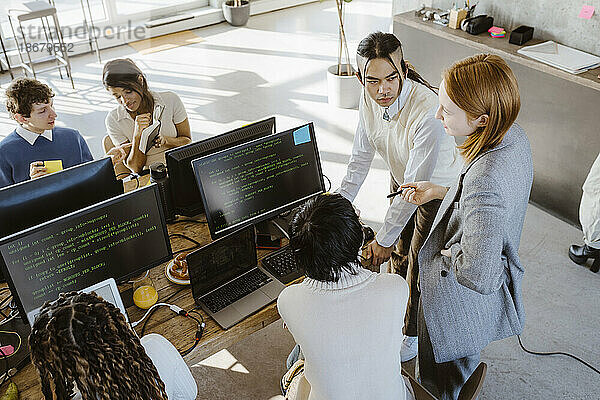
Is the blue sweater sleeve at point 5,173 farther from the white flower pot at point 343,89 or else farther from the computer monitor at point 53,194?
the white flower pot at point 343,89

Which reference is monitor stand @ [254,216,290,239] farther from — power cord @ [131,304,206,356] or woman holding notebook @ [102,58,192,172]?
woman holding notebook @ [102,58,192,172]

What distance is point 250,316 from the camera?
2094 millimetres

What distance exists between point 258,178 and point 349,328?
942 millimetres

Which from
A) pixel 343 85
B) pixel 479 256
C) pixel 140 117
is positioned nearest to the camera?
pixel 479 256

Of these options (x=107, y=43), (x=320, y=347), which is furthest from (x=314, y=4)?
(x=320, y=347)

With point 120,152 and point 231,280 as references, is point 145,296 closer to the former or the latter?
point 231,280

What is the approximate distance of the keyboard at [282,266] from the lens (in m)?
2.27

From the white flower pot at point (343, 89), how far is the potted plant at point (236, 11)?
2590mm

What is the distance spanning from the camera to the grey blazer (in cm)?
179

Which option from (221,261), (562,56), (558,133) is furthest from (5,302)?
(562,56)

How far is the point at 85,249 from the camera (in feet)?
6.37

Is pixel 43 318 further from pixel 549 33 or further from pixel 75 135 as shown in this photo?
pixel 549 33

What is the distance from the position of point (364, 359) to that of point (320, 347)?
13 cm

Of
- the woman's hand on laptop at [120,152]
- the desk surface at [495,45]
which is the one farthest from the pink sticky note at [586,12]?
the woman's hand on laptop at [120,152]
